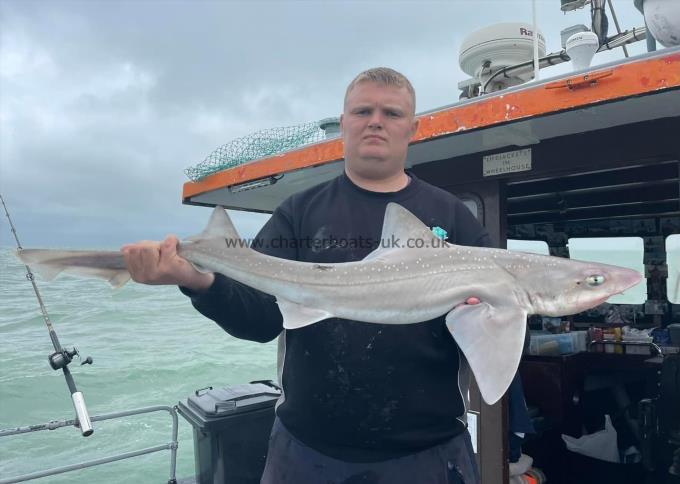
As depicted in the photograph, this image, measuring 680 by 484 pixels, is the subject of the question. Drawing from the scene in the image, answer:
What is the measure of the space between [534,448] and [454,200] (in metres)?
4.25

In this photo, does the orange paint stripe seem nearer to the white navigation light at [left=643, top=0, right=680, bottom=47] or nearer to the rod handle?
the white navigation light at [left=643, top=0, right=680, bottom=47]

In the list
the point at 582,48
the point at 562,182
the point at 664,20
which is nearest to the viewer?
the point at 664,20

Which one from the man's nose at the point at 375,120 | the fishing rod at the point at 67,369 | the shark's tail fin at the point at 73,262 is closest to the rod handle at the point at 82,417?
the fishing rod at the point at 67,369

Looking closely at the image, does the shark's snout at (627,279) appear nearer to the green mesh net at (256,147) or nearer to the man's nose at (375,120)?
the man's nose at (375,120)

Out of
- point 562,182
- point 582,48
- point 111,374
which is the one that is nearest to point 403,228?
point 582,48

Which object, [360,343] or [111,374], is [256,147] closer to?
[360,343]

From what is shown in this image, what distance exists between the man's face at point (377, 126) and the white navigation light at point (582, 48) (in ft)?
4.80

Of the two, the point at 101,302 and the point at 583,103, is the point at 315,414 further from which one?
the point at 101,302

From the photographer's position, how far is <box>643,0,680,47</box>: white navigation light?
274 cm

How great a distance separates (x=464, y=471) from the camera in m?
2.22

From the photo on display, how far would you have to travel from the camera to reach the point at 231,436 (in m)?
4.13

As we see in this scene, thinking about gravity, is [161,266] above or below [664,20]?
below

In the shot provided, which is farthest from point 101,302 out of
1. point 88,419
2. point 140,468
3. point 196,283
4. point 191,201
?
point 196,283

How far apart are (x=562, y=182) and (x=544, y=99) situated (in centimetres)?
323
